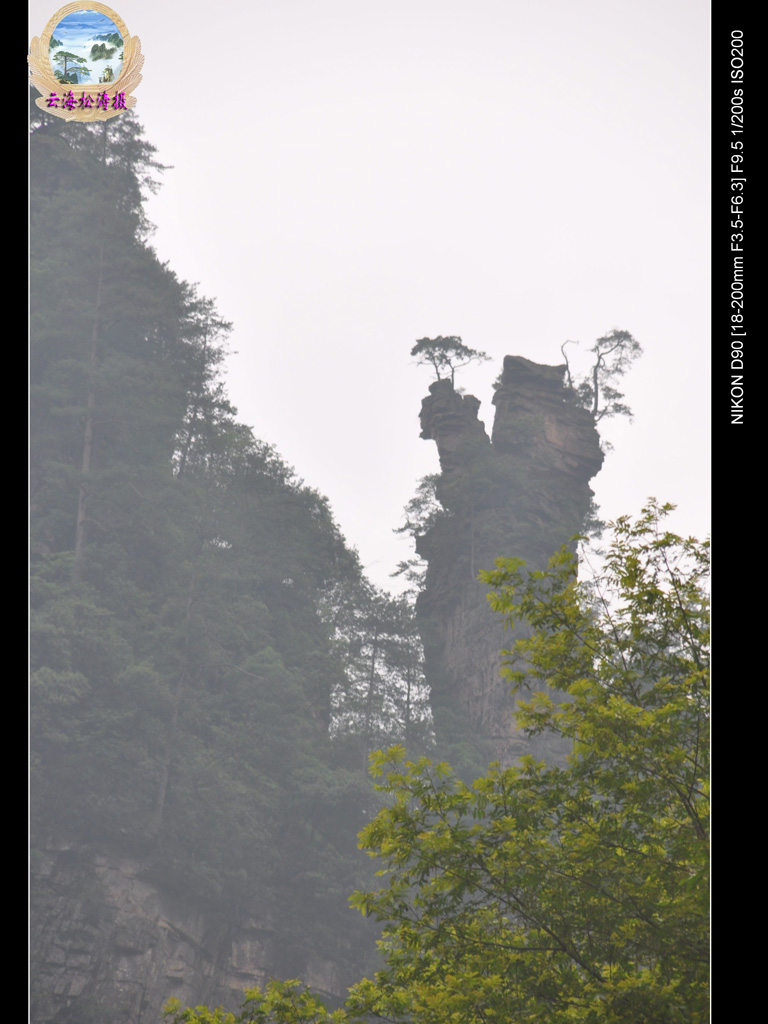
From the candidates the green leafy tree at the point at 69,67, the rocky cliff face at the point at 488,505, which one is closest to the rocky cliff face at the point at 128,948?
the rocky cliff face at the point at 488,505

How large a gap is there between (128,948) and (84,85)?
2075 cm

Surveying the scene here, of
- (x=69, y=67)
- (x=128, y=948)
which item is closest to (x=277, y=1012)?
(x=69, y=67)

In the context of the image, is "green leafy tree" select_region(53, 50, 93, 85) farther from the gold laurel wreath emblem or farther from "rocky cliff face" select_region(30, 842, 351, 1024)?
"rocky cliff face" select_region(30, 842, 351, 1024)

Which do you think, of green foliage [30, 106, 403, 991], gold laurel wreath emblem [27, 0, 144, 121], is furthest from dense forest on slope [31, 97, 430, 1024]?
gold laurel wreath emblem [27, 0, 144, 121]

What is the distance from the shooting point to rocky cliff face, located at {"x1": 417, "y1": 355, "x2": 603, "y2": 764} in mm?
35188

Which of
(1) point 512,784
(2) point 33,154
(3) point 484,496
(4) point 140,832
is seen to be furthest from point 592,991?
(2) point 33,154

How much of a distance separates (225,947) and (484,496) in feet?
66.8

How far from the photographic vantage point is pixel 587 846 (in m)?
6.23

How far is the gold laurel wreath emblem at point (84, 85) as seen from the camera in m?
8.60

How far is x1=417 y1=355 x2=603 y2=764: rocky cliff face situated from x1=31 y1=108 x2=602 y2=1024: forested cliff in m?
0.11

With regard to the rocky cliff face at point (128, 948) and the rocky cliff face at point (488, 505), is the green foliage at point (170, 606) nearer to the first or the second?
the rocky cliff face at point (128, 948)

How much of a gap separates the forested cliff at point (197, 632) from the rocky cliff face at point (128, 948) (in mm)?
66

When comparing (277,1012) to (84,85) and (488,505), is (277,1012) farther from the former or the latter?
(488,505)

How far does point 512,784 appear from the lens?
687 centimetres
